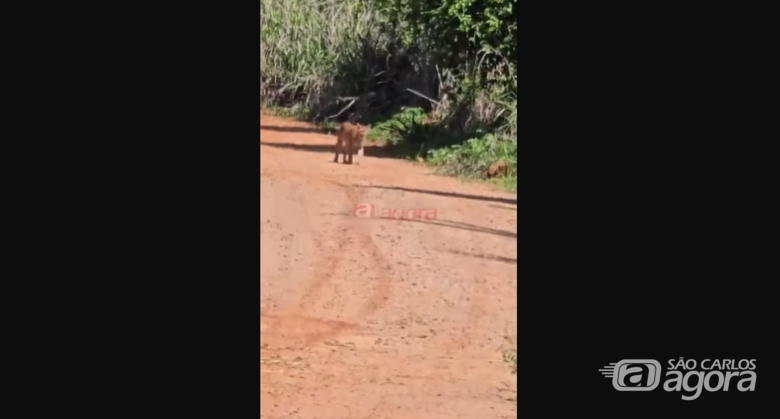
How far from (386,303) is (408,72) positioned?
986 cm

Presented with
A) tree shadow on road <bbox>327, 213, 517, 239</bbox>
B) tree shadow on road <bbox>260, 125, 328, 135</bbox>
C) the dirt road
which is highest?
tree shadow on road <bbox>260, 125, 328, 135</bbox>

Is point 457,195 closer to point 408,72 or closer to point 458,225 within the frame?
point 458,225

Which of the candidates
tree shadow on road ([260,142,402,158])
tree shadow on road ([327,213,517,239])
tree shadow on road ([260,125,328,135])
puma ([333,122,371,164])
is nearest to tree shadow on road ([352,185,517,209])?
tree shadow on road ([327,213,517,239])

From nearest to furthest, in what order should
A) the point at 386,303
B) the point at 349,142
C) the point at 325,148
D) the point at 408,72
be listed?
the point at 386,303
the point at 349,142
the point at 325,148
the point at 408,72

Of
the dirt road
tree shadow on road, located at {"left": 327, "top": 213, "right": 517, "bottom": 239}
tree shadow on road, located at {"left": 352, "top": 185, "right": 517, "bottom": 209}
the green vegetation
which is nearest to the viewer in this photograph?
the dirt road

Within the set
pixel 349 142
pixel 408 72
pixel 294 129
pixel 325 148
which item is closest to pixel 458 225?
pixel 349 142

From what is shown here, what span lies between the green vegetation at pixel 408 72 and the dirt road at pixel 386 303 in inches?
86.0

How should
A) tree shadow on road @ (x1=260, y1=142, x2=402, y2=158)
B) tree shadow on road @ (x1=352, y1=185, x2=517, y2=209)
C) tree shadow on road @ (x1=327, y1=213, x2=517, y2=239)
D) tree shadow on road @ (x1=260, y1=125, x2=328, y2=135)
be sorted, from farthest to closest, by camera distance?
tree shadow on road @ (x1=260, y1=125, x2=328, y2=135)
tree shadow on road @ (x1=260, y1=142, x2=402, y2=158)
tree shadow on road @ (x1=352, y1=185, x2=517, y2=209)
tree shadow on road @ (x1=327, y1=213, x2=517, y2=239)

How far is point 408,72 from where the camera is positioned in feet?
51.8

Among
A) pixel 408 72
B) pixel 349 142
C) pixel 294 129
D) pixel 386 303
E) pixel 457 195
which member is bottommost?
pixel 386 303

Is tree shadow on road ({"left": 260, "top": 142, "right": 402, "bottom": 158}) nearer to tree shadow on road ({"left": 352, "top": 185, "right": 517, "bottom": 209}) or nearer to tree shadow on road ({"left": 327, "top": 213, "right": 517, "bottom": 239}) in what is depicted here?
tree shadow on road ({"left": 352, "top": 185, "right": 517, "bottom": 209})

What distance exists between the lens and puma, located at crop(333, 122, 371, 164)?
13.1 metres

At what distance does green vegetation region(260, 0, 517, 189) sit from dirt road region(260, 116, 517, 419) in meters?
2.18

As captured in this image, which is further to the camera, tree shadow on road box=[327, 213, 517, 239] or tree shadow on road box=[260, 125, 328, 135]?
tree shadow on road box=[260, 125, 328, 135]
